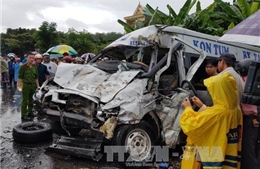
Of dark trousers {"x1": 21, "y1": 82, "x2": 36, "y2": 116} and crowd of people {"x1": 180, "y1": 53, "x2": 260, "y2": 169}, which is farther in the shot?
dark trousers {"x1": 21, "y1": 82, "x2": 36, "y2": 116}

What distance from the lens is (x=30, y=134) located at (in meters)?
5.56

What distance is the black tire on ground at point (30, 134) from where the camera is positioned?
5.57 meters

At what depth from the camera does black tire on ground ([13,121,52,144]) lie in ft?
18.3

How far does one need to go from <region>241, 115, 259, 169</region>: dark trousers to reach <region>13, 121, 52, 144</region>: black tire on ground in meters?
3.75

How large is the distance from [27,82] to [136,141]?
3.95 m

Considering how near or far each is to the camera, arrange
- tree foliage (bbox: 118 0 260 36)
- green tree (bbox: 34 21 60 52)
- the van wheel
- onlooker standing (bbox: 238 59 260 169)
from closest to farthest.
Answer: onlooker standing (bbox: 238 59 260 169)
the van wheel
tree foliage (bbox: 118 0 260 36)
green tree (bbox: 34 21 60 52)

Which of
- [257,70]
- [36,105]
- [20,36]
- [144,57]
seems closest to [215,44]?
[144,57]

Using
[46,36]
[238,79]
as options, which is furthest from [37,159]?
[46,36]

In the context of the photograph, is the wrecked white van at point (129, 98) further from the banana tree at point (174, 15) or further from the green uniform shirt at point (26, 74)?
the banana tree at point (174, 15)

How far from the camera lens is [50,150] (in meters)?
5.05

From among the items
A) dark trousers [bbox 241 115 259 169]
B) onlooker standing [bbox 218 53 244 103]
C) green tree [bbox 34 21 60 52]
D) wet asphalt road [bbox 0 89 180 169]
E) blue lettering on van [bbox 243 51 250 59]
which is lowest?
wet asphalt road [bbox 0 89 180 169]

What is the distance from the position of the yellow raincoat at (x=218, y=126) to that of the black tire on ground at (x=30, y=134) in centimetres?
335

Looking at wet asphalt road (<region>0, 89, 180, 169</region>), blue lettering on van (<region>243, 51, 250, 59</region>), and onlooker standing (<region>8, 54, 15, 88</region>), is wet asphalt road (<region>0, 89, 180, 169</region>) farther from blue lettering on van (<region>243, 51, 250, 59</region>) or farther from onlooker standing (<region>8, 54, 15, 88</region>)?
onlooker standing (<region>8, 54, 15, 88</region>)

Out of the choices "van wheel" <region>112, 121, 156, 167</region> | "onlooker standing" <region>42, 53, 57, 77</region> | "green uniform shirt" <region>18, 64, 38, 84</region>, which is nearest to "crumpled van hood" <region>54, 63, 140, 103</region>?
"van wheel" <region>112, 121, 156, 167</region>
